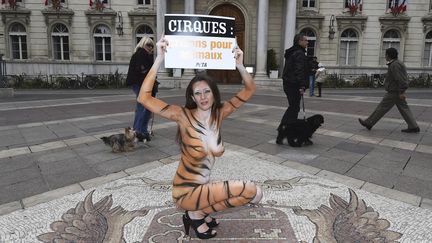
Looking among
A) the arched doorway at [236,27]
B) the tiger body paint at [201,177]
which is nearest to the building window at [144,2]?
the arched doorway at [236,27]

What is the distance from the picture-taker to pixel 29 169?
4.95 metres

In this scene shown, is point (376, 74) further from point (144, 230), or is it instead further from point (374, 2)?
point (144, 230)

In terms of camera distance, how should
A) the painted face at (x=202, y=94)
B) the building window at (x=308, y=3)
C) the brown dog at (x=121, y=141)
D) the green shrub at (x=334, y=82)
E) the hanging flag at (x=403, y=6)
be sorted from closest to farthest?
the painted face at (x=202, y=94) → the brown dog at (x=121, y=141) → the green shrub at (x=334, y=82) → the hanging flag at (x=403, y=6) → the building window at (x=308, y=3)

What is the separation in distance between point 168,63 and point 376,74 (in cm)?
2271

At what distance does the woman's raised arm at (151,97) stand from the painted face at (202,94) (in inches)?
8.7

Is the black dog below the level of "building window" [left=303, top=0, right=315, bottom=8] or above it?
below

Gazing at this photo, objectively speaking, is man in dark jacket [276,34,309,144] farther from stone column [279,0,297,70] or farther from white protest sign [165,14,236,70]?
stone column [279,0,297,70]

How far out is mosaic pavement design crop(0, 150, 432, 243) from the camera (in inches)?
117

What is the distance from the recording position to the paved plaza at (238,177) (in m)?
3.08

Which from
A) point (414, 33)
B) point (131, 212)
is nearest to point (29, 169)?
point (131, 212)

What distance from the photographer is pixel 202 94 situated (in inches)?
108

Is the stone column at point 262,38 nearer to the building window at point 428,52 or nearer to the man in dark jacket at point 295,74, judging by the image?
the building window at point 428,52

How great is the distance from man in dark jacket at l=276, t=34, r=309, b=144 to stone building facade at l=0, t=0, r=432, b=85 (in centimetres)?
1662

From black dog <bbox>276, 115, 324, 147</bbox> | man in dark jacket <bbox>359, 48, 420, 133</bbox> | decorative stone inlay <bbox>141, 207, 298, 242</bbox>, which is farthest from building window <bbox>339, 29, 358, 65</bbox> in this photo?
decorative stone inlay <bbox>141, 207, 298, 242</bbox>
